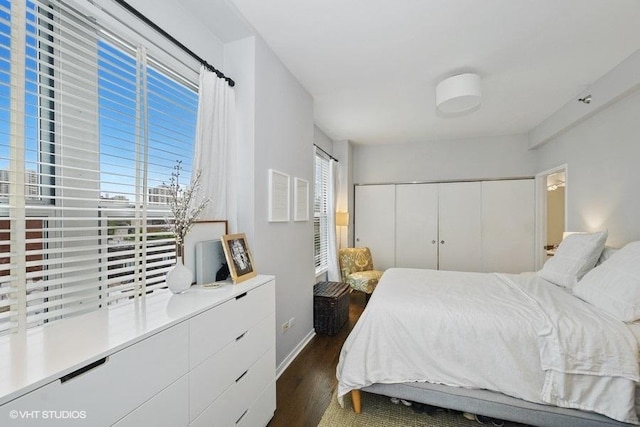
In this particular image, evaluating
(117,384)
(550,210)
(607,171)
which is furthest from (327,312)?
(550,210)

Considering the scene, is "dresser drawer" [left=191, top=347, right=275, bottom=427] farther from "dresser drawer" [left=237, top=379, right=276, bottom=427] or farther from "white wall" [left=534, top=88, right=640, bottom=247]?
"white wall" [left=534, top=88, right=640, bottom=247]

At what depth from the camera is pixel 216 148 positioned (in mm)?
1884

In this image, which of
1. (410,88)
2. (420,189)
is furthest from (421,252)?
(410,88)

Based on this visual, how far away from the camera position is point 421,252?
4793 millimetres

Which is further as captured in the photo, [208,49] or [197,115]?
[208,49]

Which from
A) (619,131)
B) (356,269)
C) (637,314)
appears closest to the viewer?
(637,314)

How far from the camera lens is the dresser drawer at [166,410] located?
93cm

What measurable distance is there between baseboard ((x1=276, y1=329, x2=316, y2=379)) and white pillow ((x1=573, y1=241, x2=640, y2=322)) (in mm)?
2283

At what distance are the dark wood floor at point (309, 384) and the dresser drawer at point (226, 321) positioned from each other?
2.51 feet

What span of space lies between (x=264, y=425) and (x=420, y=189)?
4131 millimetres

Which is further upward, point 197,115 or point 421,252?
point 197,115

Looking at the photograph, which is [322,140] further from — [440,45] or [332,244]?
[440,45]

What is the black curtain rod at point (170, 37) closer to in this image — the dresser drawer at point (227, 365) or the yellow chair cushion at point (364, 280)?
the dresser drawer at point (227, 365)

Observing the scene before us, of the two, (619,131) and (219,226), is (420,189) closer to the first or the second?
(619,131)
